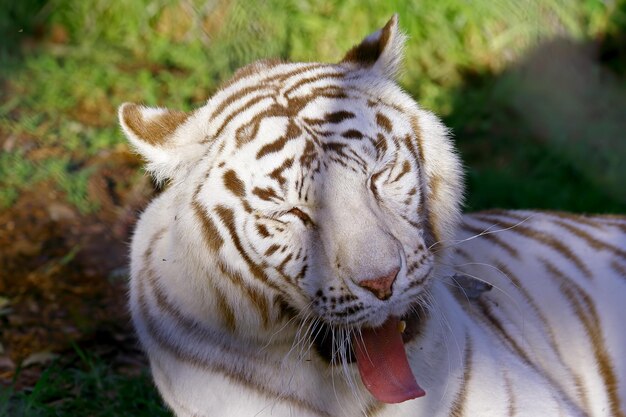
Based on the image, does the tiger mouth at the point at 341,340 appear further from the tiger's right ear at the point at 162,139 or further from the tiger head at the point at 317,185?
the tiger's right ear at the point at 162,139

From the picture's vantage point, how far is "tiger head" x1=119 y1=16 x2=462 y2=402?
1.76m

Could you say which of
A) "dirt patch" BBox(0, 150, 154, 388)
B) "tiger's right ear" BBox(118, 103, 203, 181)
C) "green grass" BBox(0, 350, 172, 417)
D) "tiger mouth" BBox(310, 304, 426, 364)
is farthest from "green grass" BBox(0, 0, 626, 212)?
"tiger mouth" BBox(310, 304, 426, 364)

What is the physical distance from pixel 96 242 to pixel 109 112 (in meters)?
0.95

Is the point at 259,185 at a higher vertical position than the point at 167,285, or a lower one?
higher

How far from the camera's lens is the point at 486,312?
234cm

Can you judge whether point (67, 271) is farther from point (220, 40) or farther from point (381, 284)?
point (381, 284)

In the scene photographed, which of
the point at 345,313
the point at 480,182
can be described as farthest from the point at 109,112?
the point at 345,313

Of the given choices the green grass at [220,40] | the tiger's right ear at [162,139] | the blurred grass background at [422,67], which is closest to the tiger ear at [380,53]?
the tiger's right ear at [162,139]

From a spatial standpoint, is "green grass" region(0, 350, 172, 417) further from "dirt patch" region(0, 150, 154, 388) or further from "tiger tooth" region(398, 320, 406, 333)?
"tiger tooth" region(398, 320, 406, 333)

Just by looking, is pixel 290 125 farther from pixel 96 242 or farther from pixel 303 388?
pixel 96 242

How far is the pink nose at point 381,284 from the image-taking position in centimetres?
171

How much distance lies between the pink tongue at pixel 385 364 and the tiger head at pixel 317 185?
0.05m

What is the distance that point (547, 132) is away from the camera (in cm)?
457

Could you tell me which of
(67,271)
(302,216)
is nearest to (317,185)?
(302,216)
